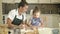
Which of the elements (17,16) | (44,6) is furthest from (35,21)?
(44,6)

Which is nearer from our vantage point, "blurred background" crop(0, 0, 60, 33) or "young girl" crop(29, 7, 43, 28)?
"young girl" crop(29, 7, 43, 28)

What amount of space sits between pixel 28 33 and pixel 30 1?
395 millimetres

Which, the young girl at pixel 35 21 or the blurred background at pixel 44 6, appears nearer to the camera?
the young girl at pixel 35 21

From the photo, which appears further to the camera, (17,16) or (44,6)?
(44,6)

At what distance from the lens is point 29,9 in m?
1.21

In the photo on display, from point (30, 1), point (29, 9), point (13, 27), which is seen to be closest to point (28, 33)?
point (13, 27)

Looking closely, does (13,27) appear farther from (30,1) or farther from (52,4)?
(52,4)

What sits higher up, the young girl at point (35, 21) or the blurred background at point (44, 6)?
the blurred background at point (44, 6)

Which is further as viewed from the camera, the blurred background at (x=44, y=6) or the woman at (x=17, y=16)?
the blurred background at (x=44, y=6)

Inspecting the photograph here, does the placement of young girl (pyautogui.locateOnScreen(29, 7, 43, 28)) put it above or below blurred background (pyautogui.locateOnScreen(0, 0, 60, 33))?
below

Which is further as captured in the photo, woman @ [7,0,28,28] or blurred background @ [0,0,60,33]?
blurred background @ [0,0,60,33]

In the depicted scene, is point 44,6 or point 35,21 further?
point 44,6

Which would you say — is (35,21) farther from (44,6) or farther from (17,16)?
(44,6)

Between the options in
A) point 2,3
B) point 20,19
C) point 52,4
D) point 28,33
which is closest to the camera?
point 28,33
